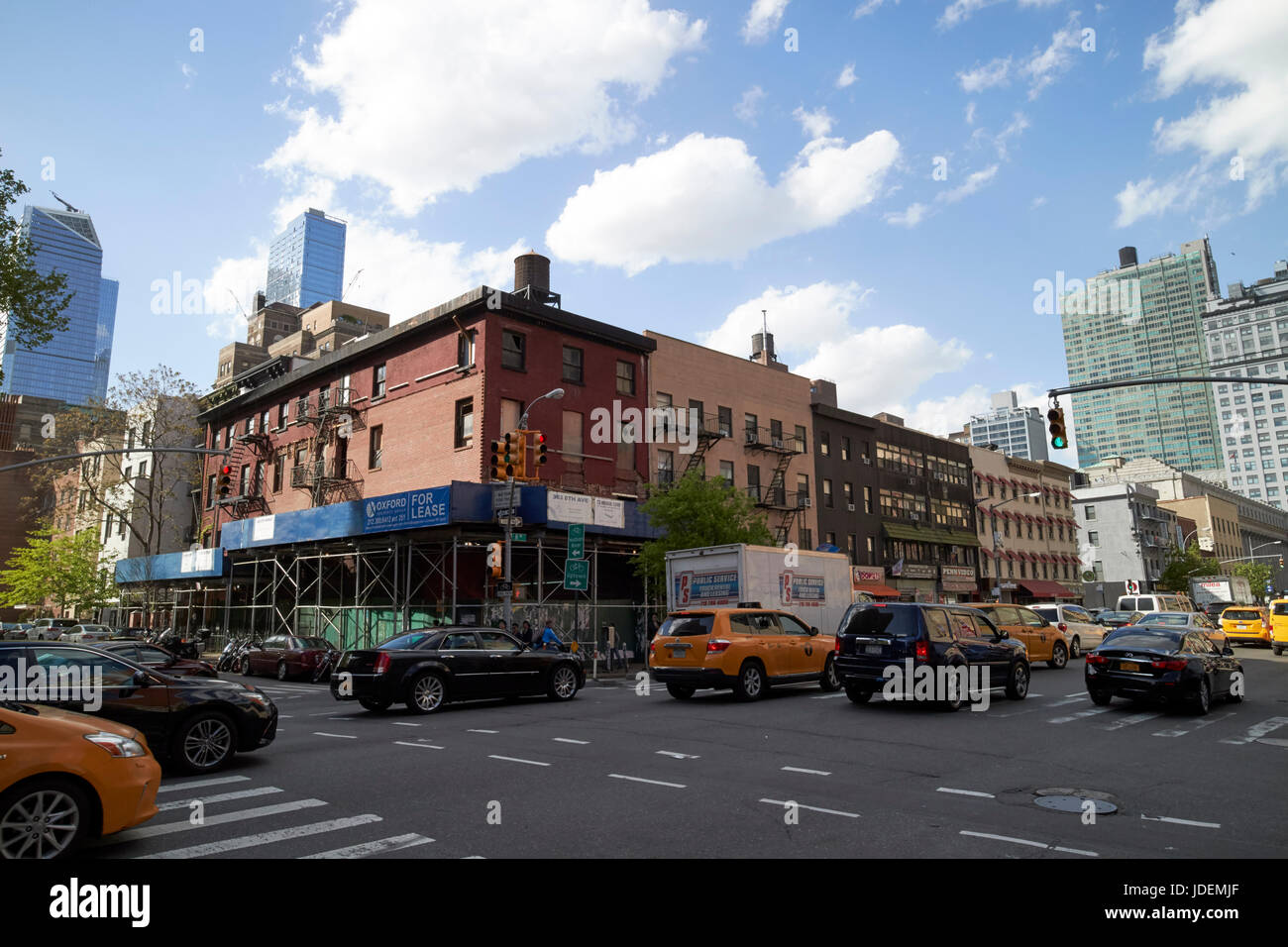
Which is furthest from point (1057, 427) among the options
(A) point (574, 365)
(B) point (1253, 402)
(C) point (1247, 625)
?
(B) point (1253, 402)

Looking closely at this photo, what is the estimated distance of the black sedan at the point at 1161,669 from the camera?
44.7 ft

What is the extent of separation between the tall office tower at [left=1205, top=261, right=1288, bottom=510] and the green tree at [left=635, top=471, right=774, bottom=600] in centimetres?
16795

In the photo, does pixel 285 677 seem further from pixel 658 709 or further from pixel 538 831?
pixel 538 831

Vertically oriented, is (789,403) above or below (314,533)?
above

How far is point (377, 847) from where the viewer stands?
6047mm

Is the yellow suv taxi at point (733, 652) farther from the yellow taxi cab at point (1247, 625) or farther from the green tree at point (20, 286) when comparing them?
the yellow taxi cab at point (1247, 625)

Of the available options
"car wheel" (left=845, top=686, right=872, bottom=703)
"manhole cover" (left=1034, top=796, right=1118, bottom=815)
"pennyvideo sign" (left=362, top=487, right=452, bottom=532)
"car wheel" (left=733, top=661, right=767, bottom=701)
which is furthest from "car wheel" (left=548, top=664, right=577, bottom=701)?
"manhole cover" (left=1034, top=796, right=1118, bottom=815)

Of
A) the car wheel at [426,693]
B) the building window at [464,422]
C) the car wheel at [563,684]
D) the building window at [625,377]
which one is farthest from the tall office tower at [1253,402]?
the car wheel at [426,693]

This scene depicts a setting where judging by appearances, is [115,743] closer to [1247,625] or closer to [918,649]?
[918,649]

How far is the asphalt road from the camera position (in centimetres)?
618

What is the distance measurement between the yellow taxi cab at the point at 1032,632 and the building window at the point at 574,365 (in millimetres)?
18020

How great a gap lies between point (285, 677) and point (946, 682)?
65.5 feet
